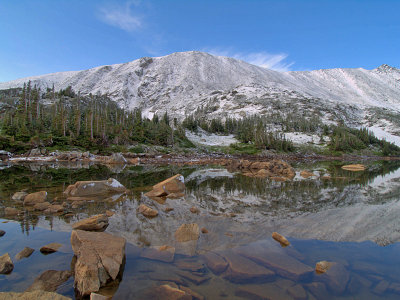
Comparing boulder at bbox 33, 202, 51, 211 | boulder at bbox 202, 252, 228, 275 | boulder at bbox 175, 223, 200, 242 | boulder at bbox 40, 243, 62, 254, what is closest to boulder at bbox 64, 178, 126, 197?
boulder at bbox 33, 202, 51, 211

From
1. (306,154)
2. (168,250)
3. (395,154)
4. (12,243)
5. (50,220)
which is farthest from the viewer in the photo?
(395,154)

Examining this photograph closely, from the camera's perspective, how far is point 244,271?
5602 mm

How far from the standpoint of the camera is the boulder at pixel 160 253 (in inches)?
247

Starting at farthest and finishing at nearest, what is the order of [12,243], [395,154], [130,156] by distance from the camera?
[395,154] < [130,156] < [12,243]

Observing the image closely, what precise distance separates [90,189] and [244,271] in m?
12.1

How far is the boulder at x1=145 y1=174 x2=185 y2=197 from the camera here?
15.0 metres

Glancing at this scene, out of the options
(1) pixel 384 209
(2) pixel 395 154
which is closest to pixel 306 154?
(2) pixel 395 154

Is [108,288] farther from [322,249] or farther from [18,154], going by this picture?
[18,154]

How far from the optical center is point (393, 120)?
17875 centimetres

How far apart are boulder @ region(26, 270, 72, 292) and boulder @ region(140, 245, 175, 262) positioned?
6.49 feet

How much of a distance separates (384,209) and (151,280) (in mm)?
13996

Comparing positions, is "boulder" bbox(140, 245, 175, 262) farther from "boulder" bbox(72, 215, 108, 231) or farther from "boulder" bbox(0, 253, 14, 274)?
"boulder" bbox(0, 253, 14, 274)

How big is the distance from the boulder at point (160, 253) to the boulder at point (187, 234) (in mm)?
836

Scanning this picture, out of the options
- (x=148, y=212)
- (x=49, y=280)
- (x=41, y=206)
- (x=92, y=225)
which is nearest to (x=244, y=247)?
(x=148, y=212)
